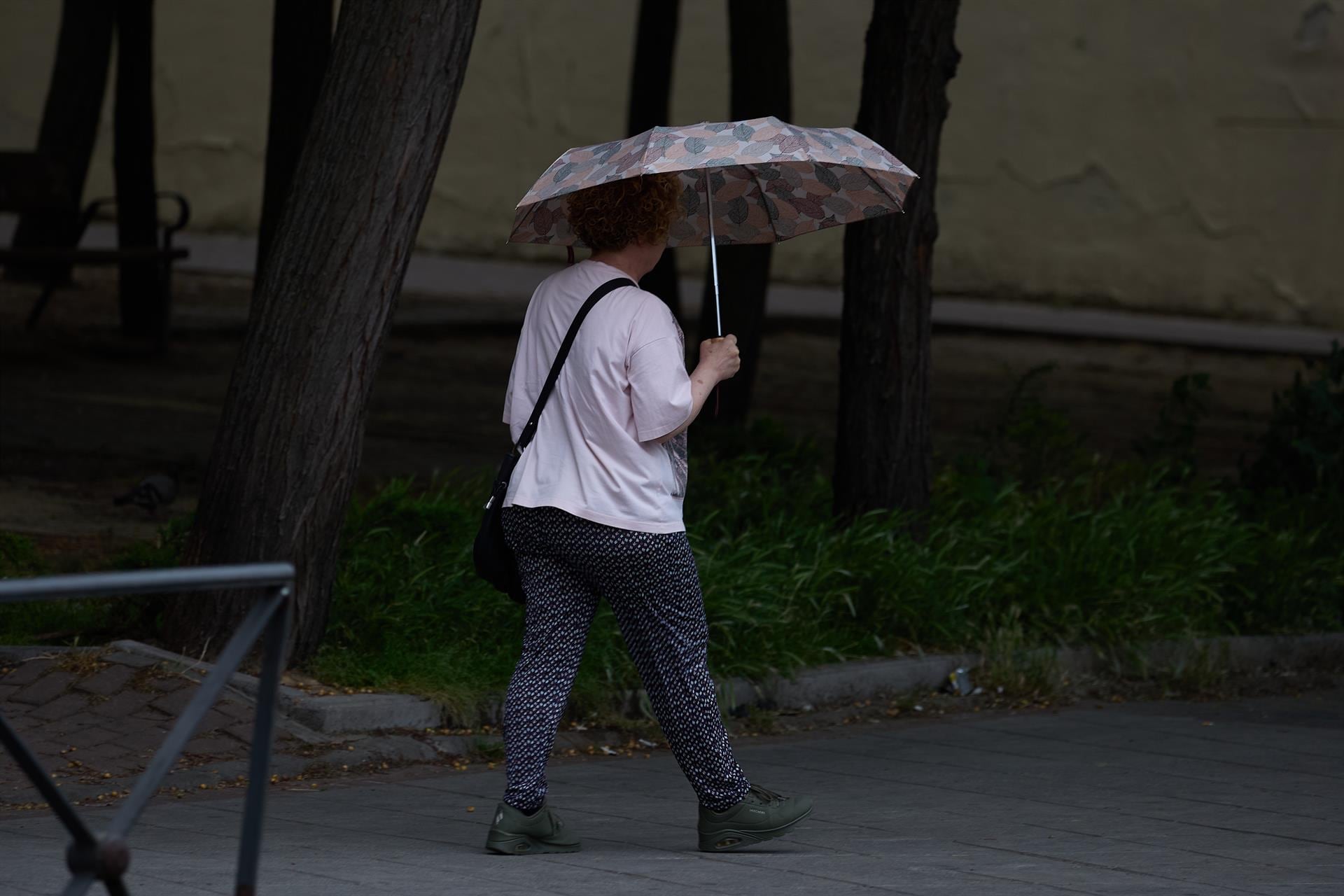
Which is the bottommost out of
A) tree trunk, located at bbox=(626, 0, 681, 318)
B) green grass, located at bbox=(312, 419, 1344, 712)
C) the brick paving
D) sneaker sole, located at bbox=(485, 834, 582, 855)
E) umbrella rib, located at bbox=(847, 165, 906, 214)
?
the brick paving

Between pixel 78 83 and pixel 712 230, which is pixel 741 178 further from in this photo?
pixel 78 83

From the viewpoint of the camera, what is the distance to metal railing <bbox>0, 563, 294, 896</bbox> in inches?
118

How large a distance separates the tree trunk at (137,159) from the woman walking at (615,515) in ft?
35.4

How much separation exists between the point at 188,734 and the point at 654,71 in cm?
1061

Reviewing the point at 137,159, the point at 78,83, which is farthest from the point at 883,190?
the point at 78,83

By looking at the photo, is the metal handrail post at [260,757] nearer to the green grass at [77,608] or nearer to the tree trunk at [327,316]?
the tree trunk at [327,316]

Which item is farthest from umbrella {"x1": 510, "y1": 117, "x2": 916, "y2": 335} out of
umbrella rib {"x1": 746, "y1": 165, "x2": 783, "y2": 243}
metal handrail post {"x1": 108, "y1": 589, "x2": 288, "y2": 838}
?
metal handrail post {"x1": 108, "y1": 589, "x2": 288, "y2": 838}

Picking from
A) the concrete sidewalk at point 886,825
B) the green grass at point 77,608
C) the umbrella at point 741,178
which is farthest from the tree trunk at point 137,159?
the umbrella at point 741,178

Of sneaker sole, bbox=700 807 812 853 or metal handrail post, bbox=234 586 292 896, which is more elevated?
metal handrail post, bbox=234 586 292 896

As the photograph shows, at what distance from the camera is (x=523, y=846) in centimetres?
510

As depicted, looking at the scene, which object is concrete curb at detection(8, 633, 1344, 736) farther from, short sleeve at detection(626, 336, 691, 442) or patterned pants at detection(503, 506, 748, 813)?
short sleeve at detection(626, 336, 691, 442)

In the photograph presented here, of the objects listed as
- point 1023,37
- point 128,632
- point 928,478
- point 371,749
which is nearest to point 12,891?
point 371,749

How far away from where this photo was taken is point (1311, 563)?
8.62m

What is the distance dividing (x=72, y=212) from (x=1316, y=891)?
1310cm
